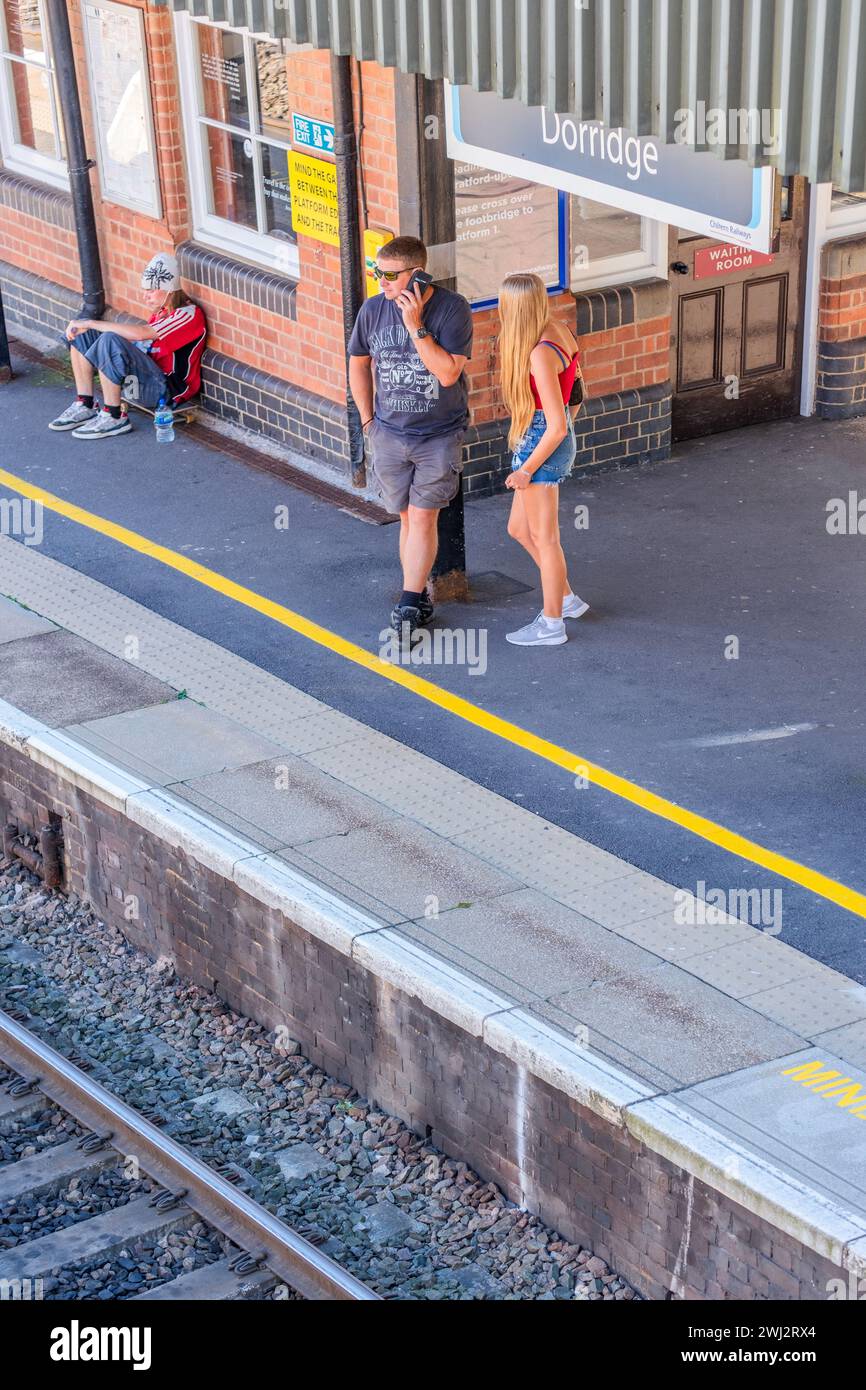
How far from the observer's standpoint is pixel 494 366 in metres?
11.5

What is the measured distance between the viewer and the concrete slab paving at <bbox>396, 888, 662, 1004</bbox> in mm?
7035

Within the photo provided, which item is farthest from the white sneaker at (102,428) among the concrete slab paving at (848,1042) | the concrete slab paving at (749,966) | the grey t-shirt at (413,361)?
the concrete slab paving at (848,1042)

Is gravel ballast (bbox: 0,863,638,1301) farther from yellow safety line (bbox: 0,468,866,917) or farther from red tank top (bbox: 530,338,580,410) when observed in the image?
red tank top (bbox: 530,338,580,410)

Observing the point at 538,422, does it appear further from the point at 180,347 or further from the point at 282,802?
the point at 180,347

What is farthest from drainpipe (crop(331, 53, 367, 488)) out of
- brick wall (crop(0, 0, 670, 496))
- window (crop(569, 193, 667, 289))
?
window (crop(569, 193, 667, 289))

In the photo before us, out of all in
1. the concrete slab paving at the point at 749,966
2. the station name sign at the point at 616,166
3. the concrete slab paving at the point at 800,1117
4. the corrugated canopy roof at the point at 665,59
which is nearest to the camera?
the concrete slab paving at the point at 800,1117

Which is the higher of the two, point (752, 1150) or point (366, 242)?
point (366, 242)

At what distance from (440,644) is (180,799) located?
2065mm

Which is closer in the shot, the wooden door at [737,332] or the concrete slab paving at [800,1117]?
the concrete slab paving at [800,1117]

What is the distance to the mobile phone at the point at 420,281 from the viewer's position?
930 centimetres

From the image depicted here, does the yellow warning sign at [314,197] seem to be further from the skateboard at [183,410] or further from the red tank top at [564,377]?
the red tank top at [564,377]

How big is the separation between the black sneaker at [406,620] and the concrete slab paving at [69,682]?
1210mm
